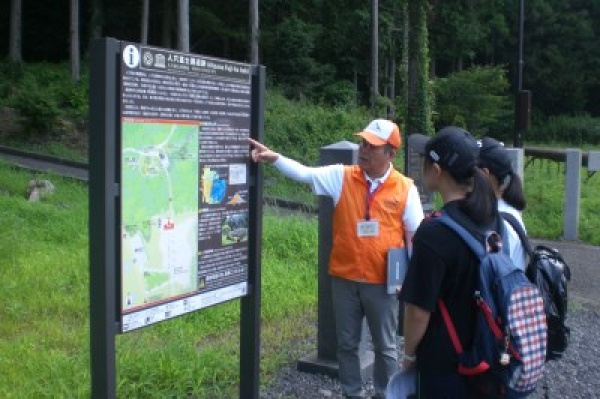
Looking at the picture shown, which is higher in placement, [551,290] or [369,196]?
[369,196]

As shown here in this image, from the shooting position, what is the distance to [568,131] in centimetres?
5641

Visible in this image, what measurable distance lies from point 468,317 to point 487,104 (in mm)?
43879

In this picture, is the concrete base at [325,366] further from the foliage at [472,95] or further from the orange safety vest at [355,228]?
the foliage at [472,95]

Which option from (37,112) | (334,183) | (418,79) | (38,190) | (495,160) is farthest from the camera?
(418,79)

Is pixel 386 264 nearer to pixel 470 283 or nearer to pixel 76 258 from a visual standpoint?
pixel 470 283

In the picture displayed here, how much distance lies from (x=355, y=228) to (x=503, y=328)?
1.69 meters

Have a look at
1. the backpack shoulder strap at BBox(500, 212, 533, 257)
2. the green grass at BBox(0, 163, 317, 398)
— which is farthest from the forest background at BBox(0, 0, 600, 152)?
the backpack shoulder strap at BBox(500, 212, 533, 257)

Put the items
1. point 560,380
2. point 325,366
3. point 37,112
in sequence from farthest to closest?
point 37,112 < point 560,380 < point 325,366

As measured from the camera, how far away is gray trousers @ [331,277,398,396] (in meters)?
4.35

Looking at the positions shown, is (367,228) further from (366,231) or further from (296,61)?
(296,61)

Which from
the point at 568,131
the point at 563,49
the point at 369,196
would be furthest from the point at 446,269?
the point at 563,49

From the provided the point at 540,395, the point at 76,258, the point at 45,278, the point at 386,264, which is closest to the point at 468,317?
the point at 386,264

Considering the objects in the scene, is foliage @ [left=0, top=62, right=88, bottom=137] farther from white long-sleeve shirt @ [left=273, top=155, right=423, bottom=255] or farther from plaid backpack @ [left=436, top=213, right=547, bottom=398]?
plaid backpack @ [left=436, top=213, right=547, bottom=398]

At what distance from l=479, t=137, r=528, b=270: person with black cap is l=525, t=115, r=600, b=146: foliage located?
179 feet
